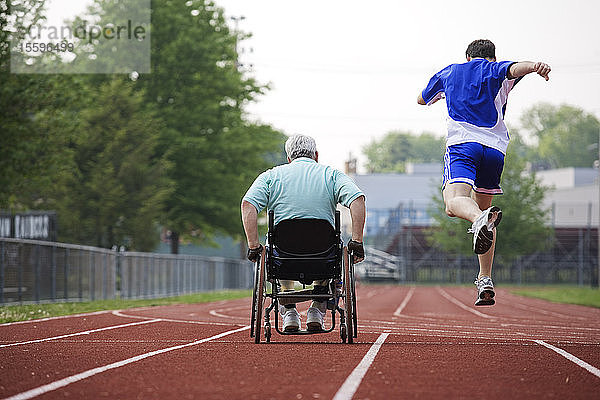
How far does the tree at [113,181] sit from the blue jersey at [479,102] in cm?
2756

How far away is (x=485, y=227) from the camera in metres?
7.84

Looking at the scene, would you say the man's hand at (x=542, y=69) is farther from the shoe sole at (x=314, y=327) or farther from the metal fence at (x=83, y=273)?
the metal fence at (x=83, y=273)

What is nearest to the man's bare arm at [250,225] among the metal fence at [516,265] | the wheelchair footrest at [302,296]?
the wheelchair footrest at [302,296]

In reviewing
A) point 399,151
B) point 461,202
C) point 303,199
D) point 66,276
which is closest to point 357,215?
point 303,199

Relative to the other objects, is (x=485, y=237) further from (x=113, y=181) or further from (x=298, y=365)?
(x=113, y=181)

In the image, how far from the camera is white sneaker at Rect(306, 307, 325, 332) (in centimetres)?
948

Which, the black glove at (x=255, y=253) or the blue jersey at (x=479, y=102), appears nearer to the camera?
the black glove at (x=255, y=253)

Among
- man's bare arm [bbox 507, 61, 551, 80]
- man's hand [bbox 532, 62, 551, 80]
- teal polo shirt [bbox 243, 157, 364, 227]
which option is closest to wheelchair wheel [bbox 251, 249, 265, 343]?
teal polo shirt [bbox 243, 157, 364, 227]

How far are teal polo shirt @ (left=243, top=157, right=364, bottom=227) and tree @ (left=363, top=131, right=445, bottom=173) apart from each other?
150 meters

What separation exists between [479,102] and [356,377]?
360cm

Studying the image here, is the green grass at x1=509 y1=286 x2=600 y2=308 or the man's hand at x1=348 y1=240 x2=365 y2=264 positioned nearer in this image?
the man's hand at x1=348 y1=240 x2=365 y2=264

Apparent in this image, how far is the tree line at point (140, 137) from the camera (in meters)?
27.5

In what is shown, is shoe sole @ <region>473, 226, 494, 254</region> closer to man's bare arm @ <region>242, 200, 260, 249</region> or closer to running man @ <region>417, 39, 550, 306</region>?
running man @ <region>417, 39, 550, 306</region>

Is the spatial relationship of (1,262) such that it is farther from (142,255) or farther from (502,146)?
(502,146)
